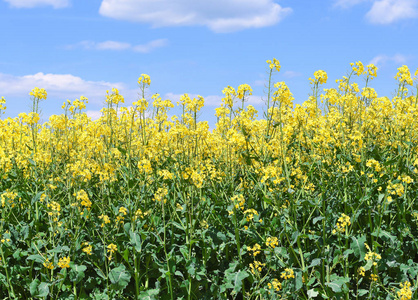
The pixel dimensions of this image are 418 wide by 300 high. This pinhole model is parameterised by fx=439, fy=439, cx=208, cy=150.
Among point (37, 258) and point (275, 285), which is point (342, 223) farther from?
point (37, 258)

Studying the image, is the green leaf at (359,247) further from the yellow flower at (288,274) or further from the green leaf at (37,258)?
the green leaf at (37,258)

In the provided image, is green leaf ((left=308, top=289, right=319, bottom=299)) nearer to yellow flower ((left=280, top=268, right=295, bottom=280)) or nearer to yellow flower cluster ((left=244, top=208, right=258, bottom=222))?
yellow flower ((left=280, top=268, right=295, bottom=280))

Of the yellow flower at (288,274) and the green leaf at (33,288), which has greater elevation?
the yellow flower at (288,274)

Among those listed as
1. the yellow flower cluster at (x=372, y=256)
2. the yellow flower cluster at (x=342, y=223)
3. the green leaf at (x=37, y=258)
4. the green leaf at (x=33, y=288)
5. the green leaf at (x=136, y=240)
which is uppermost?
the yellow flower cluster at (x=342, y=223)

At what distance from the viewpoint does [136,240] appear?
410 cm

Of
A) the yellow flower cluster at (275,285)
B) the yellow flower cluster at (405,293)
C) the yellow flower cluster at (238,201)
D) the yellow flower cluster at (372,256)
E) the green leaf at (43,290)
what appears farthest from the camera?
the green leaf at (43,290)

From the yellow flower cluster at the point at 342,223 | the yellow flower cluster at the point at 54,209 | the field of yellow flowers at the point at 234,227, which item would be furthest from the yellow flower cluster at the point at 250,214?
the yellow flower cluster at the point at 54,209

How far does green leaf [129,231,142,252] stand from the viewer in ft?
13.3

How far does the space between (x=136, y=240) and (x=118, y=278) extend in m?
0.43

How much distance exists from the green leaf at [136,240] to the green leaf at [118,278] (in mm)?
351

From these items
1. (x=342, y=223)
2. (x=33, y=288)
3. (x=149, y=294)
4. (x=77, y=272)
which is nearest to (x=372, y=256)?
(x=342, y=223)

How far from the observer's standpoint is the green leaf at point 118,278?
4.18 meters

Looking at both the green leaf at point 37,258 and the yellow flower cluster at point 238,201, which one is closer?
the yellow flower cluster at point 238,201

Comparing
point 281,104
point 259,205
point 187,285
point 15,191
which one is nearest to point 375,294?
point 259,205
